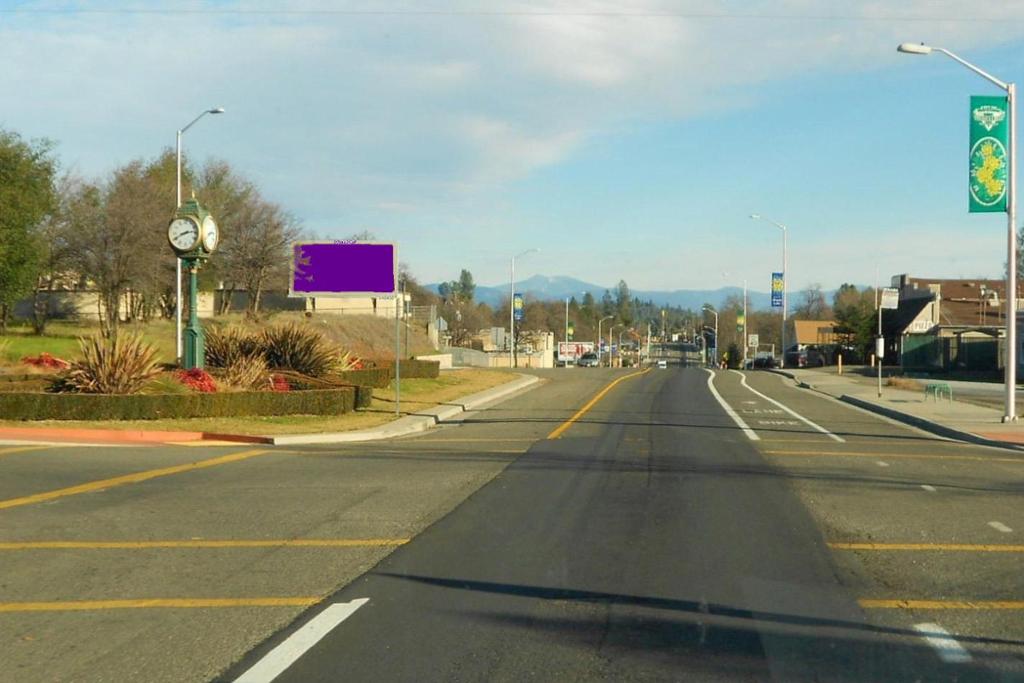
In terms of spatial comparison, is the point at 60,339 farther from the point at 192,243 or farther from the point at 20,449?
the point at 20,449

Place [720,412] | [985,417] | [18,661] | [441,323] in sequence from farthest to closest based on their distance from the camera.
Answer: [441,323]
[720,412]
[985,417]
[18,661]

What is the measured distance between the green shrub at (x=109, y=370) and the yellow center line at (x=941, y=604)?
17.9 meters

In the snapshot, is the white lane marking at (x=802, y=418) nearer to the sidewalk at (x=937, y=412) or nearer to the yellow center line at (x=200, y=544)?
the sidewalk at (x=937, y=412)

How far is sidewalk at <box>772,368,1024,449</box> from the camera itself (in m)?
21.0

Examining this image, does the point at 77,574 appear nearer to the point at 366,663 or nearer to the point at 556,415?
the point at 366,663

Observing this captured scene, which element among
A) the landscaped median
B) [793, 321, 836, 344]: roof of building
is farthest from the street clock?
[793, 321, 836, 344]: roof of building

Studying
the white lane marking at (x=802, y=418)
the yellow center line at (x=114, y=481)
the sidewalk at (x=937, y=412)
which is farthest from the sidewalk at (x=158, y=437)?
the sidewalk at (x=937, y=412)

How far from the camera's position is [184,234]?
2572 cm

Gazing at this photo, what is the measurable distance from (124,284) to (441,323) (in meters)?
36.6

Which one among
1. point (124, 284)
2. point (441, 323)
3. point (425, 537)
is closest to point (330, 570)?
point (425, 537)

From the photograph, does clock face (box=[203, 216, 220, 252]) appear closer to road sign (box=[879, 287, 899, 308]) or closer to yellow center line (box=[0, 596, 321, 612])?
yellow center line (box=[0, 596, 321, 612])

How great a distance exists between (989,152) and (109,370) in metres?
19.8

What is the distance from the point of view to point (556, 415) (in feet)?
86.7

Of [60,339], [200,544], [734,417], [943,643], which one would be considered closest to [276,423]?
[734,417]
